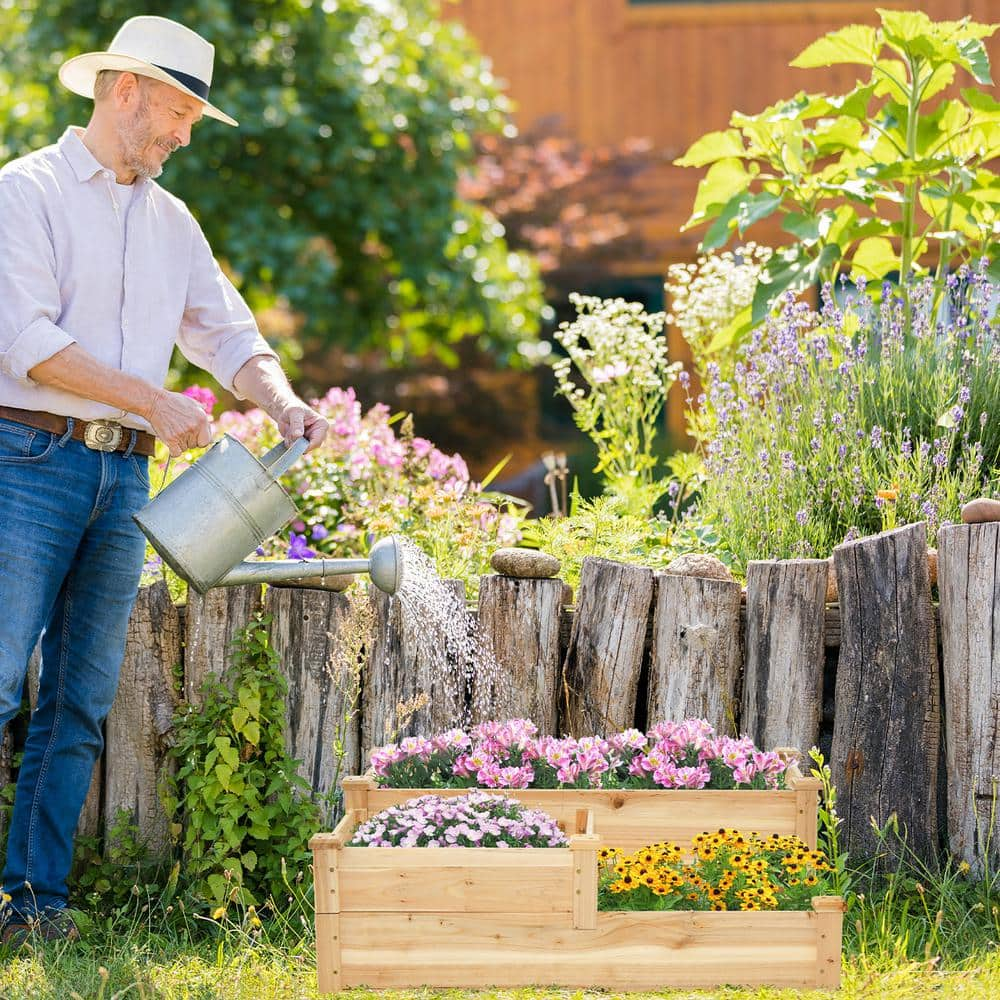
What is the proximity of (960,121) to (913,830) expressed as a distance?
2.18 meters

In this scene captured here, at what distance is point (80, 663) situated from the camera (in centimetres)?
300

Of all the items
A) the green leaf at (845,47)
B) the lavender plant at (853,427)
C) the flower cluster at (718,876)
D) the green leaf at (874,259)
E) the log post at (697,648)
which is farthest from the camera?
the green leaf at (874,259)

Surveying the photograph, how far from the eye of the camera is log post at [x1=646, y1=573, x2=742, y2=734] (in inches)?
126

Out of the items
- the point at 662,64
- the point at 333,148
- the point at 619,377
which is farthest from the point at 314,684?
the point at 662,64

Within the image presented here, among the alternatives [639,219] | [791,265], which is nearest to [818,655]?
[791,265]

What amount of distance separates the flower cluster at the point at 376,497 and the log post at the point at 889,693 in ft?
3.25

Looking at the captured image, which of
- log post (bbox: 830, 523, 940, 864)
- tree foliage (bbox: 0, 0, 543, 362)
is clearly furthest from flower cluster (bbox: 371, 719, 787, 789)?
tree foliage (bbox: 0, 0, 543, 362)

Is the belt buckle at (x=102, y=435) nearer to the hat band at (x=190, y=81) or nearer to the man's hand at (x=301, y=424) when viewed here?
the man's hand at (x=301, y=424)

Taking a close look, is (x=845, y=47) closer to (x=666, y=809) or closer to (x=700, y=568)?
(x=700, y=568)

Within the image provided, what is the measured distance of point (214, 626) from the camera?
3285 millimetres

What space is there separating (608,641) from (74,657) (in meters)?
1.18

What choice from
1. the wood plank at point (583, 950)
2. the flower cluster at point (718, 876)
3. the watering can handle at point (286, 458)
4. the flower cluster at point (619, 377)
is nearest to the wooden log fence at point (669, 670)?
the watering can handle at point (286, 458)

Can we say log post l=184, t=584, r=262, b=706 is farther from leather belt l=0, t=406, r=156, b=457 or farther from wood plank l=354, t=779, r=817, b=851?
wood plank l=354, t=779, r=817, b=851

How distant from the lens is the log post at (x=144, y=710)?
3309 mm
